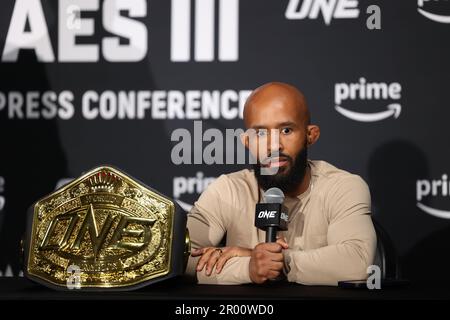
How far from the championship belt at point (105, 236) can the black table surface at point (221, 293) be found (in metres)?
0.05

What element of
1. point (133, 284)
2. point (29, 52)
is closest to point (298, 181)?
point (133, 284)

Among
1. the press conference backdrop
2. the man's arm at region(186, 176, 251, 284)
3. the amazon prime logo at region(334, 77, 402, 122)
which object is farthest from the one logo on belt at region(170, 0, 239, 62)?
the man's arm at region(186, 176, 251, 284)

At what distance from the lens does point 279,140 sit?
2.51 meters

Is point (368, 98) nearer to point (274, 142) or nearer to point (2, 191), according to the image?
point (274, 142)

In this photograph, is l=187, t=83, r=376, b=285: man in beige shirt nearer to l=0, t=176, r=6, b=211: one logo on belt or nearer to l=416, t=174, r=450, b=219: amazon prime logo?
l=416, t=174, r=450, b=219: amazon prime logo

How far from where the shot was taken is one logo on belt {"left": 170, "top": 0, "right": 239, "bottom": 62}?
133 inches

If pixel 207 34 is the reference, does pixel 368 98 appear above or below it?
below

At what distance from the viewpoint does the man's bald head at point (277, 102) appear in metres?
2.49

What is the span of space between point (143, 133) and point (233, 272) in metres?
1.36

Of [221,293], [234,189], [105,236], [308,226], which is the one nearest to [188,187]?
[234,189]

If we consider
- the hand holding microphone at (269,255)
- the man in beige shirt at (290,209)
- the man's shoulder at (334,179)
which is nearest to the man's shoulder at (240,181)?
the man in beige shirt at (290,209)

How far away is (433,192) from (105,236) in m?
1.75

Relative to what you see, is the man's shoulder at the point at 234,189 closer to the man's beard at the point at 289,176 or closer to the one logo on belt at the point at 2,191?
the man's beard at the point at 289,176

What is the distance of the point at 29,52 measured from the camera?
3432 mm
